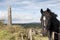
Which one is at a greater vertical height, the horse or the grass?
the horse

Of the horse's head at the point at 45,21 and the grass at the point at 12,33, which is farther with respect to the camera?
the grass at the point at 12,33

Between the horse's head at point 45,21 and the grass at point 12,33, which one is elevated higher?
the horse's head at point 45,21

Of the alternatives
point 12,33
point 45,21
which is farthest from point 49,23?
point 12,33

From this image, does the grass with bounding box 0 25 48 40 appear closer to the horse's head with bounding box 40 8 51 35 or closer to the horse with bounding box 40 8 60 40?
the horse with bounding box 40 8 60 40

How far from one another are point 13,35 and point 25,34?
26.9 inches

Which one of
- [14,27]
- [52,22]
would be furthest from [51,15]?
[14,27]

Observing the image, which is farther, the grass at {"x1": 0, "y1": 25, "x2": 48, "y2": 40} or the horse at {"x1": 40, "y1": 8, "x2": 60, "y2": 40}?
the grass at {"x1": 0, "y1": 25, "x2": 48, "y2": 40}

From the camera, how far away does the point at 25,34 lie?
11.2 metres

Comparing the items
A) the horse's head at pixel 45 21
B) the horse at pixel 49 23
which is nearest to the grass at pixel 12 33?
the horse at pixel 49 23

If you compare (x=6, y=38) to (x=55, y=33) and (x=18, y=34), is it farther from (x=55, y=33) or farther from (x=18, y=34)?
(x=55, y=33)

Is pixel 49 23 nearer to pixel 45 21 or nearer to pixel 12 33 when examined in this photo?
pixel 45 21

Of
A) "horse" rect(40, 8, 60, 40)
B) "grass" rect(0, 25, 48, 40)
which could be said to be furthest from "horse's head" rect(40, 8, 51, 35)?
"grass" rect(0, 25, 48, 40)

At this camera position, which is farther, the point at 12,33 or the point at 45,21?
the point at 12,33

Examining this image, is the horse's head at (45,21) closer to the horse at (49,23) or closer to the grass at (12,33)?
the horse at (49,23)
